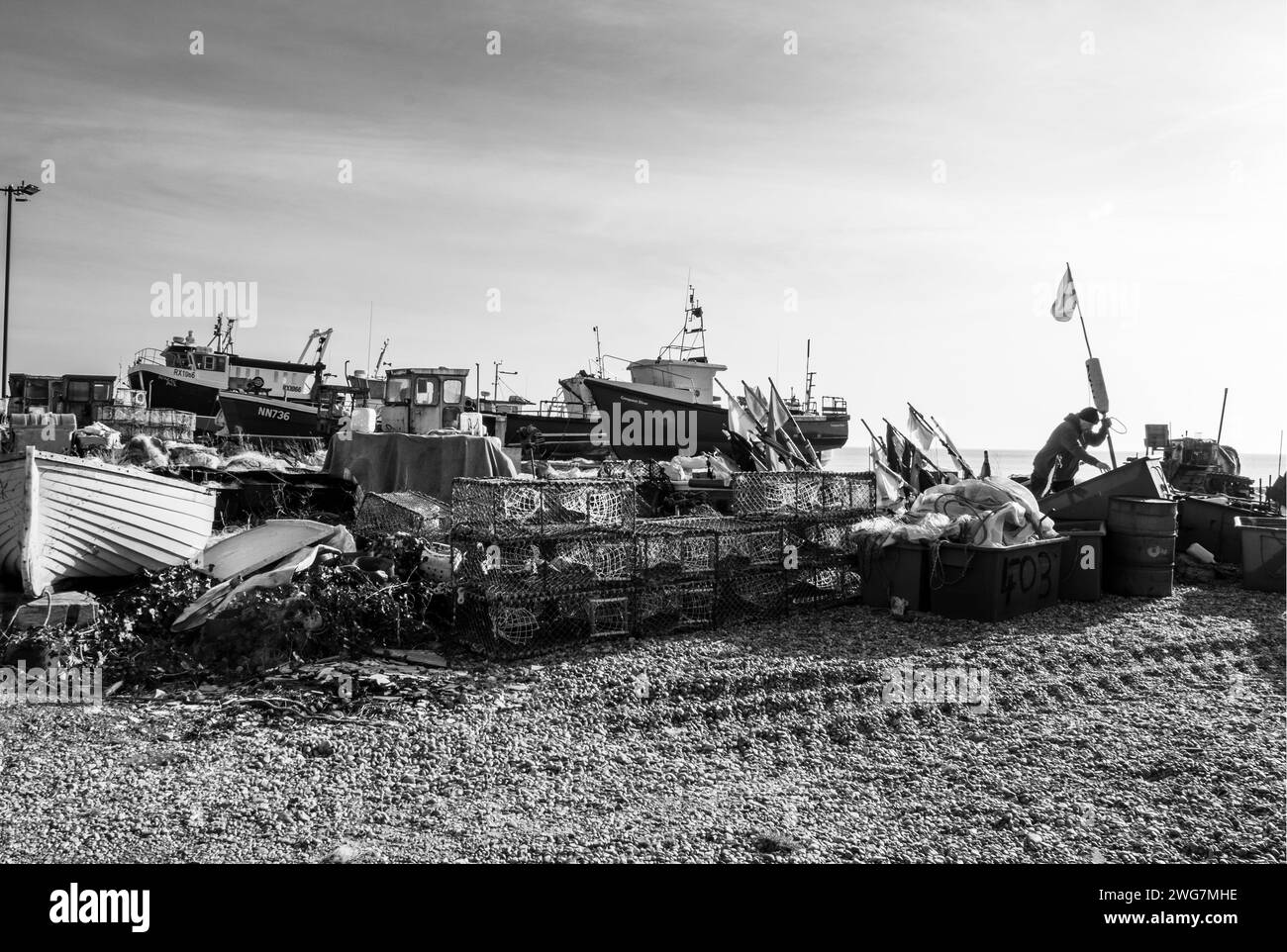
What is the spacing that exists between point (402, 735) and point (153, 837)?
1309 mm

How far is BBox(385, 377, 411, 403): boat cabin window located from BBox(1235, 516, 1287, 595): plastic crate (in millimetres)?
13314

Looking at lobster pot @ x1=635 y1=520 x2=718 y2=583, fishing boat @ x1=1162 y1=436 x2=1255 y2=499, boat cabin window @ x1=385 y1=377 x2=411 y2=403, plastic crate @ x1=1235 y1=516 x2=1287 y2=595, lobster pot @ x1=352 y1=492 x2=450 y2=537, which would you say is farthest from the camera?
fishing boat @ x1=1162 y1=436 x2=1255 y2=499

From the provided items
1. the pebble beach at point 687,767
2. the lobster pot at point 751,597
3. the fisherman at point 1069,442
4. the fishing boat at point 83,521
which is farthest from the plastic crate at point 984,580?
the fishing boat at point 83,521

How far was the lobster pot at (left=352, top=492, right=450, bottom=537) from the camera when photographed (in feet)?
27.7

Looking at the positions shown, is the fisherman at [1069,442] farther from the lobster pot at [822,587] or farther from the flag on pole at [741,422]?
the lobster pot at [822,587]

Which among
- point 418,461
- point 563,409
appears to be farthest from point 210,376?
point 418,461

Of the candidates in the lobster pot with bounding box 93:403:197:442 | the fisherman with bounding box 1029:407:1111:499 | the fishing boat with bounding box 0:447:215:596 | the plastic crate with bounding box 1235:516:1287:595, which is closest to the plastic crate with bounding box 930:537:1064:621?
the plastic crate with bounding box 1235:516:1287:595

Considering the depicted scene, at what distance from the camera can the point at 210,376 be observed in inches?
1411

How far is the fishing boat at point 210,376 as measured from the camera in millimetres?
32938

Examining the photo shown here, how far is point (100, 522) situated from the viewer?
7223mm

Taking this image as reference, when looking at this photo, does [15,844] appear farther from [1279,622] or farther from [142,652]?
[1279,622]

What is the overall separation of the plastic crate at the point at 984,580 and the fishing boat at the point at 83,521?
6170mm

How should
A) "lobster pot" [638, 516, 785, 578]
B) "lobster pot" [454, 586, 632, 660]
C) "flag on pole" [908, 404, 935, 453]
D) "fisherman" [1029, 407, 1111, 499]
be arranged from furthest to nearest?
"flag on pole" [908, 404, 935, 453], "fisherman" [1029, 407, 1111, 499], "lobster pot" [638, 516, 785, 578], "lobster pot" [454, 586, 632, 660]

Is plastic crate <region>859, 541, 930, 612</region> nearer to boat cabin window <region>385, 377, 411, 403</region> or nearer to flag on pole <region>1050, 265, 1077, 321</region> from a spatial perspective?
flag on pole <region>1050, 265, 1077, 321</region>
